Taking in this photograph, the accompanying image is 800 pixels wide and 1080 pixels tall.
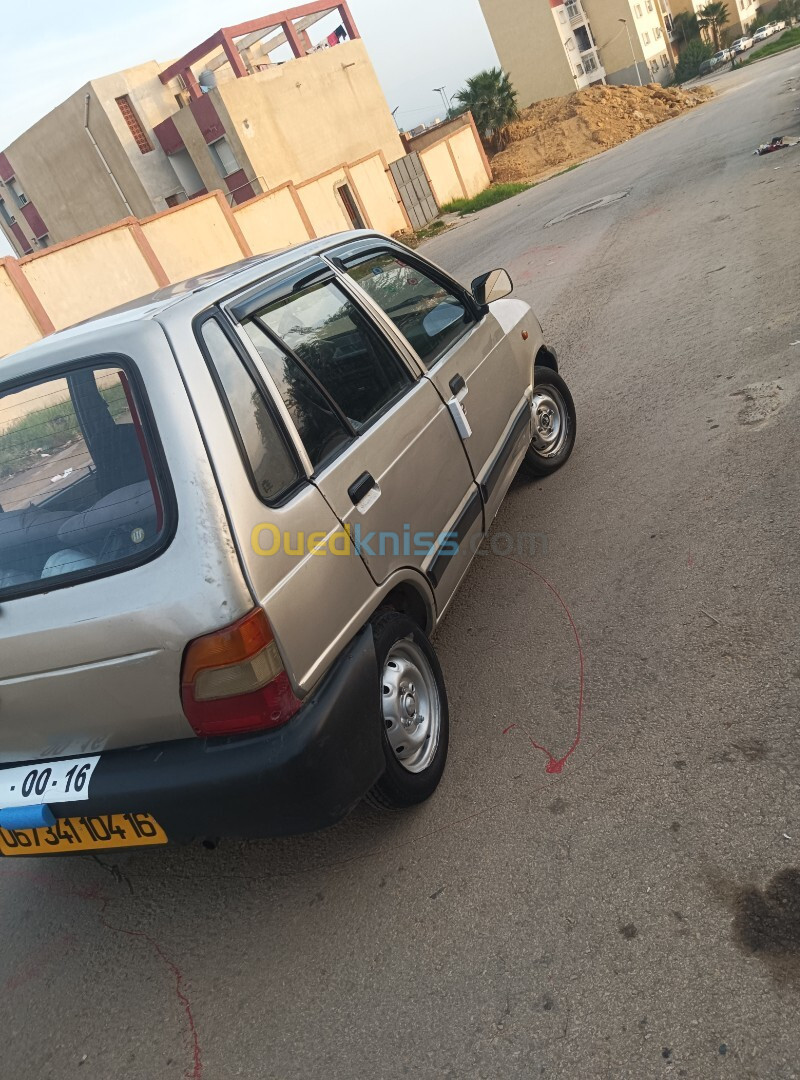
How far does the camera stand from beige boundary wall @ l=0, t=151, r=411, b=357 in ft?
59.4

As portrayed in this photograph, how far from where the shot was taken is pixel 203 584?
2199 millimetres

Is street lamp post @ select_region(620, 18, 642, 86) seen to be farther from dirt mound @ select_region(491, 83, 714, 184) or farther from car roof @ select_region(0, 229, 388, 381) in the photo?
car roof @ select_region(0, 229, 388, 381)

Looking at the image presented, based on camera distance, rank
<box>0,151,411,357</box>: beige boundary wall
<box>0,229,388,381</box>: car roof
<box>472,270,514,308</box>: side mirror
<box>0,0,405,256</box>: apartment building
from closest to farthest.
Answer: <box>0,229,388,381</box>: car roof → <box>472,270,514,308</box>: side mirror → <box>0,151,411,357</box>: beige boundary wall → <box>0,0,405,256</box>: apartment building

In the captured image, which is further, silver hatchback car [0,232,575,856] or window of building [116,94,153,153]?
window of building [116,94,153,153]

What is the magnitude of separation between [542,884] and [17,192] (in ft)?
178

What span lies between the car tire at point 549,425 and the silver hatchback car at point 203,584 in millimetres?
2105

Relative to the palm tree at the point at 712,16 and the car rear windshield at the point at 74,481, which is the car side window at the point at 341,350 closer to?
the car rear windshield at the point at 74,481

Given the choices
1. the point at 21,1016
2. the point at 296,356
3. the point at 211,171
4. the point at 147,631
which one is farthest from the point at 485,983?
the point at 211,171

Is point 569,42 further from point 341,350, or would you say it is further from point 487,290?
point 341,350

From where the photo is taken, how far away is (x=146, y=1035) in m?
2.44

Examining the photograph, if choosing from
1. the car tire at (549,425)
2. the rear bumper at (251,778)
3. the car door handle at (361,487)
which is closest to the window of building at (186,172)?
the car tire at (549,425)

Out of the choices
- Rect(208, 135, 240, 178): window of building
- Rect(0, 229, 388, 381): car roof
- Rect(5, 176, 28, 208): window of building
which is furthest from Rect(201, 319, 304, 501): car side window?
Rect(5, 176, 28, 208): window of building

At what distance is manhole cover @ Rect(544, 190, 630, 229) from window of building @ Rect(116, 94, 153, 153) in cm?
3226

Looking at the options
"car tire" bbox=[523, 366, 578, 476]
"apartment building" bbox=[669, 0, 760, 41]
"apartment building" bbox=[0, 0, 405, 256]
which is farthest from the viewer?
"apartment building" bbox=[669, 0, 760, 41]
